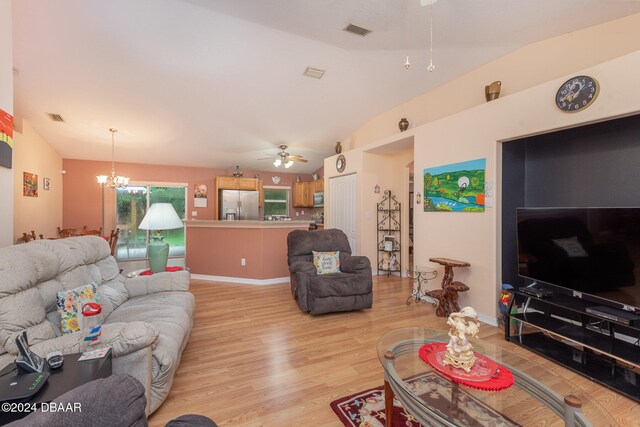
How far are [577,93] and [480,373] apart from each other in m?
2.52

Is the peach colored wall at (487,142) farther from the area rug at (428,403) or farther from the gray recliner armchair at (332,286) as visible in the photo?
the area rug at (428,403)

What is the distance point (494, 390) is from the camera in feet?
4.43

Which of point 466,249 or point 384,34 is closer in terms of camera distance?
point 384,34

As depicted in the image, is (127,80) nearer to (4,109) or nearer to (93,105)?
(93,105)

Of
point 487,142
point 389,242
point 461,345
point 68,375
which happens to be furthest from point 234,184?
point 461,345

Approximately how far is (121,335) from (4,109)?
1866 mm

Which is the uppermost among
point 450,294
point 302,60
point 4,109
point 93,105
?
point 302,60

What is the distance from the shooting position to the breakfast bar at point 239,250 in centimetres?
483

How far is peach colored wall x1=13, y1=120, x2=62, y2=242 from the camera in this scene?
15.3ft

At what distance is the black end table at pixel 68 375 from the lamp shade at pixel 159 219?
2.06m

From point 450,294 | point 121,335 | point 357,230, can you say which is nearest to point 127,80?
point 121,335

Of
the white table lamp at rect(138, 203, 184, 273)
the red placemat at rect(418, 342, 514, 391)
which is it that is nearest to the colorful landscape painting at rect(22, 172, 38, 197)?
the white table lamp at rect(138, 203, 184, 273)

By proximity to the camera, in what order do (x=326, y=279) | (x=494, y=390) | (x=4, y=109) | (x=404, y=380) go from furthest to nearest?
1. (x=326, y=279)
2. (x=4, y=109)
3. (x=404, y=380)
4. (x=494, y=390)

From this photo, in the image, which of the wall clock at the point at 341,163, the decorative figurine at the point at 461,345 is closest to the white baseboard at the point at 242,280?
the wall clock at the point at 341,163
